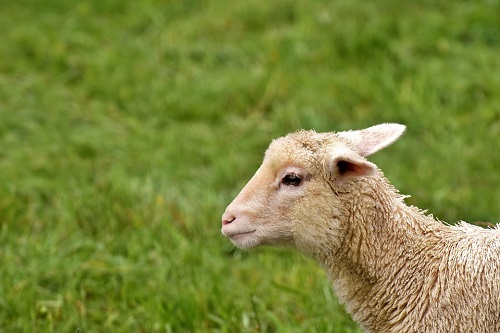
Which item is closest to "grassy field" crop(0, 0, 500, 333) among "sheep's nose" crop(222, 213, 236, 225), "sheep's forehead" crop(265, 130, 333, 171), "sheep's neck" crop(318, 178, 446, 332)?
"sheep's neck" crop(318, 178, 446, 332)

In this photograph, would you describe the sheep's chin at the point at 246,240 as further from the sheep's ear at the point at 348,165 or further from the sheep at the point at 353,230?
the sheep's ear at the point at 348,165

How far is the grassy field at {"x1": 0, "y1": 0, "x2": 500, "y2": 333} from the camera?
491 cm

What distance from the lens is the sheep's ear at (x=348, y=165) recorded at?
3486 millimetres

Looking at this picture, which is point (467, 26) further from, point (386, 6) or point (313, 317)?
point (313, 317)

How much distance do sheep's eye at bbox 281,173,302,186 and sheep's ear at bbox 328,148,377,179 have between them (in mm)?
146

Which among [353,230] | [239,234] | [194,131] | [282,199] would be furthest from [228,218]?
[194,131]

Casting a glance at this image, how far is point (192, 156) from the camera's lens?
6895mm

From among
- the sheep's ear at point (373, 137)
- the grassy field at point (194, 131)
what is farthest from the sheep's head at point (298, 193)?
the grassy field at point (194, 131)

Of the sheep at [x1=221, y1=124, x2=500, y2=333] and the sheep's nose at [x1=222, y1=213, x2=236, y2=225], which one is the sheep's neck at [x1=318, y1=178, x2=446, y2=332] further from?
the sheep's nose at [x1=222, y1=213, x2=236, y2=225]

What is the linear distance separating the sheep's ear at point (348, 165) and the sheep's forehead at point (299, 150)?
3.6 inches

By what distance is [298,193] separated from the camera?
373cm

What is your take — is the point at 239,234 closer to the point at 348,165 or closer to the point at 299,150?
the point at 299,150

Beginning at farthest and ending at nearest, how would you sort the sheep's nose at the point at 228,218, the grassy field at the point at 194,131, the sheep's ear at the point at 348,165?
1. the grassy field at the point at 194,131
2. the sheep's nose at the point at 228,218
3. the sheep's ear at the point at 348,165

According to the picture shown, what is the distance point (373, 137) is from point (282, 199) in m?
0.47
